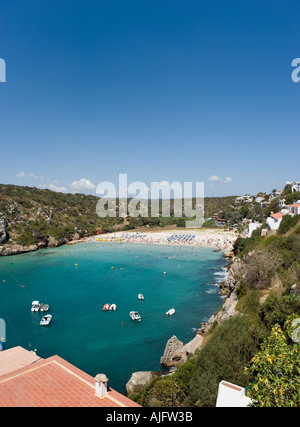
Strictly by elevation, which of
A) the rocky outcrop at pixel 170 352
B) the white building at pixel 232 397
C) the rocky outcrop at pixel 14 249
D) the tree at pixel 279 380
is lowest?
the rocky outcrop at pixel 170 352

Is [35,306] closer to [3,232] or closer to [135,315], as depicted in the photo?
[135,315]

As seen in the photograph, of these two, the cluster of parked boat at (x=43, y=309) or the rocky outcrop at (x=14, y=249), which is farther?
the rocky outcrop at (x=14, y=249)

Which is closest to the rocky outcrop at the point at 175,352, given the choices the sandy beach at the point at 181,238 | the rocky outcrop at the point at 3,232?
the sandy beach at the point at 181,238

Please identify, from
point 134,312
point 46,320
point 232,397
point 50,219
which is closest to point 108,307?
point 134,312

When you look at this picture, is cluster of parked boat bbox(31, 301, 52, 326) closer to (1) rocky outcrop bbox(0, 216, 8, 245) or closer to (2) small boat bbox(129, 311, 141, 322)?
(2) small boat bbox(129, 311, 141, 322)

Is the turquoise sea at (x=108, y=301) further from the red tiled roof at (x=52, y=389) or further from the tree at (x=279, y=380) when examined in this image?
the tree at (x=279, y=380)

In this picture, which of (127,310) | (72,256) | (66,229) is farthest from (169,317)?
(66,229)
